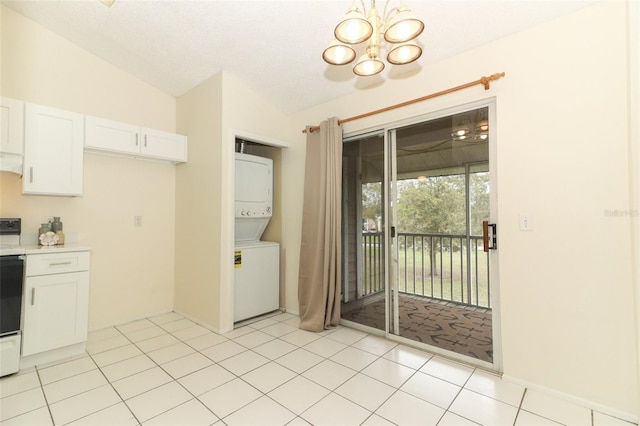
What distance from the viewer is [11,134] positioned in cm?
233

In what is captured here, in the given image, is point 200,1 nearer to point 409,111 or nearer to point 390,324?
point 409,111

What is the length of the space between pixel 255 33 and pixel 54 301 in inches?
112

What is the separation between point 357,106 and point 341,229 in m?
1.36

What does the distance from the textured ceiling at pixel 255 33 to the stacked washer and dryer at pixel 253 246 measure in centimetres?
96

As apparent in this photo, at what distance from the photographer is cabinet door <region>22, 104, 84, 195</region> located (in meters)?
2.43

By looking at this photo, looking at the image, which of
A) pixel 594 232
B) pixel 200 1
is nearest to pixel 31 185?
pixel 200 1

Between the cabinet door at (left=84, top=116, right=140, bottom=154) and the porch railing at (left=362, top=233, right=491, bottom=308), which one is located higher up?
the cabinet door at (left=84, top=116, right=140, bottom=154)

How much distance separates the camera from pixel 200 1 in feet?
7.37

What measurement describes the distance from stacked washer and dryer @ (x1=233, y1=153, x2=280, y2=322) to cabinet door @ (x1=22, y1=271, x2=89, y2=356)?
1350mm

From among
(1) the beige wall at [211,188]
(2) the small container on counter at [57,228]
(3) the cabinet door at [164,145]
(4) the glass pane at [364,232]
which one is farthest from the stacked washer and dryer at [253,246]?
(2) the small container on counter at [57,228]

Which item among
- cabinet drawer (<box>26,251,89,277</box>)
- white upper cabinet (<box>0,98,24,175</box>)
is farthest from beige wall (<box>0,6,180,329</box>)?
cabinet drawer (<box>26,251,89,277</box>)

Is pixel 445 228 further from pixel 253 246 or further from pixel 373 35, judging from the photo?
pixel 253 246

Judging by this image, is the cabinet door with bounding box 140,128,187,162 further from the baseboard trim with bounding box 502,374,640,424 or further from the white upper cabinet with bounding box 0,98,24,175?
the baseboard trim with bounding box 502,374,640,424

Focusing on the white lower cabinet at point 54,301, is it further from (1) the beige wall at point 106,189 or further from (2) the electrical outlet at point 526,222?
(2) the electrical outlet at point 526,222
